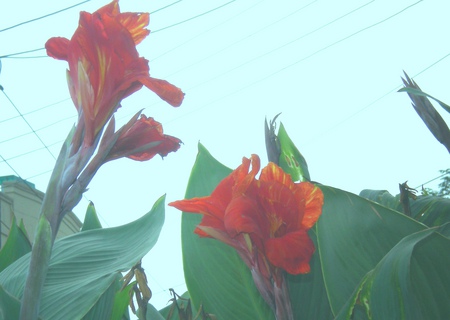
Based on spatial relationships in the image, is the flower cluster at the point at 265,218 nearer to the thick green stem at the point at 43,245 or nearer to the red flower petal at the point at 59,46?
the thick green stem at the point at 43,245

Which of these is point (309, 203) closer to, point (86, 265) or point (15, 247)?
point (86, 265)

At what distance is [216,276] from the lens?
562 mm

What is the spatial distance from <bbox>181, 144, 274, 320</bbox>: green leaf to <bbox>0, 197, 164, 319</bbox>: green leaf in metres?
0.04

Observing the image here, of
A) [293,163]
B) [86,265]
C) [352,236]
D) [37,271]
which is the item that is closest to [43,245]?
[37,271]

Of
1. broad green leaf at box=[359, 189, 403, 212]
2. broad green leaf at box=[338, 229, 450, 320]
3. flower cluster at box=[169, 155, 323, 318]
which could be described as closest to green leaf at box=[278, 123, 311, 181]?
broad green leaf at box=[359, 189, 403, 212]

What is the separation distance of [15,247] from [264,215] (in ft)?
1.14

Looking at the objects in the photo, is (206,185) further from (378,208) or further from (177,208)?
(378,208)

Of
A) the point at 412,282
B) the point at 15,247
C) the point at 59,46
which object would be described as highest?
the point at 59,46

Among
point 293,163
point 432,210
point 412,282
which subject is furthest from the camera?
point 293,163

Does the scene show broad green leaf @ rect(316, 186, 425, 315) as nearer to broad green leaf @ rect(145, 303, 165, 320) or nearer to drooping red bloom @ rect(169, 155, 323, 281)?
drooping red bloom @ rect(169, 155, 323, 281)

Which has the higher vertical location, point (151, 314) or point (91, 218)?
point (91, 218)

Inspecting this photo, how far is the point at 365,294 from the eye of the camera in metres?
0.37

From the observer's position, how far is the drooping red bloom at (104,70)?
52cm

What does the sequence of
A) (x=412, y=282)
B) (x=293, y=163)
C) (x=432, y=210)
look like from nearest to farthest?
(x=412, y=282) → (x=432, y=210) → (x=293, y=163)
